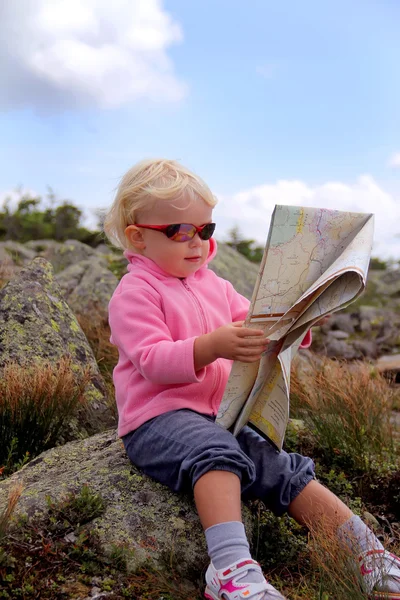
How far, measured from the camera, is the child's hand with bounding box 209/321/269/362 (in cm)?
271

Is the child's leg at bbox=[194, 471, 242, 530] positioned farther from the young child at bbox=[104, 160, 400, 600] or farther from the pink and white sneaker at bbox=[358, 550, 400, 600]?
the pink and white sneaker at bbox=[358, 550, 400, 600]

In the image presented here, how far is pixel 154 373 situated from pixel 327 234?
99 centimetres

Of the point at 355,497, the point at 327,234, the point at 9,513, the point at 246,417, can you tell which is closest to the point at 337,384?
the point at 355,497

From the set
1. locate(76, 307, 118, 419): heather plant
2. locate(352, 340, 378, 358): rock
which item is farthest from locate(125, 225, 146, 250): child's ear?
locate(352, 340, 378, 358): rock

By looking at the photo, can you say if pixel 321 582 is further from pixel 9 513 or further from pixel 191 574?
pixel 9 513

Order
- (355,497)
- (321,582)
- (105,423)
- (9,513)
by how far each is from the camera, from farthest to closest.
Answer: (105,423) < (355,497) < (9,513) < (321,582)

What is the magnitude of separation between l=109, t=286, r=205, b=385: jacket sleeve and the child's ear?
260 millimetres

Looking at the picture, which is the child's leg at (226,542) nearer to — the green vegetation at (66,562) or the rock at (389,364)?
the green vegetation at (66,562)

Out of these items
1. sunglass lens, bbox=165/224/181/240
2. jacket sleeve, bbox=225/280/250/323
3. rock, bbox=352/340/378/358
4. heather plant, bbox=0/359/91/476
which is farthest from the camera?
rock, bbox=352/340/378/358

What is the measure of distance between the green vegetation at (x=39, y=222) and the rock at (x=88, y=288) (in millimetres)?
10781

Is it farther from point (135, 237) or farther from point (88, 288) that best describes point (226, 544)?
point (88, 288)

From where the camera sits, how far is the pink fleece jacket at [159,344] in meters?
2.91

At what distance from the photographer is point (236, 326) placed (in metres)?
2.83

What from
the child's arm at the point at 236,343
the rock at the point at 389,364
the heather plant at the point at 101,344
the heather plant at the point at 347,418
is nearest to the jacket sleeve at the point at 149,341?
the child's arm at the point at 236,343
